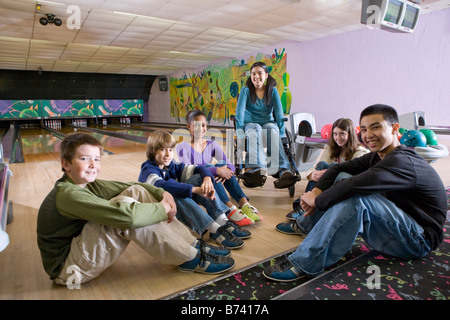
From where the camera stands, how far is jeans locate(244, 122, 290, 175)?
2586 mm

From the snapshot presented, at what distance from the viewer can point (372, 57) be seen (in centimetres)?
611

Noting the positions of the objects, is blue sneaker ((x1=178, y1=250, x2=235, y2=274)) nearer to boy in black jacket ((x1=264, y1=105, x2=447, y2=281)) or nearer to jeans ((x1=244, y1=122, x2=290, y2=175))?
boy in black jacket ((x1=264, y1=105, x2=447, y2=281))

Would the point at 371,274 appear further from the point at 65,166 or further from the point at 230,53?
the point at 230,53

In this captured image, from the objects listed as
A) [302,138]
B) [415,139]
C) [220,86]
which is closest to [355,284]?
[415,139]

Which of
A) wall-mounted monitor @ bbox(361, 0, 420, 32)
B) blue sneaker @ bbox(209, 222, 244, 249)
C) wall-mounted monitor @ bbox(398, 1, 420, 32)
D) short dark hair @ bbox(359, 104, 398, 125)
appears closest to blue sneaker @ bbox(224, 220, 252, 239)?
blue sneaker @ bbox(209, 222, 244, 249)

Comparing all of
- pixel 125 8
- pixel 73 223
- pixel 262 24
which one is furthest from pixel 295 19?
pixel 73 223

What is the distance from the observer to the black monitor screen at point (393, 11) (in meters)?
3.76

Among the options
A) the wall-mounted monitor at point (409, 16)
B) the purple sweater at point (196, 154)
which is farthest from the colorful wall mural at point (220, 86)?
the purple sweater at point (196, 154)

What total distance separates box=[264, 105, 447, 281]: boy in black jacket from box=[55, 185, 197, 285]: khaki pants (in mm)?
424

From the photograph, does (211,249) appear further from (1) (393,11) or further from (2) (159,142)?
(1) (393,11)

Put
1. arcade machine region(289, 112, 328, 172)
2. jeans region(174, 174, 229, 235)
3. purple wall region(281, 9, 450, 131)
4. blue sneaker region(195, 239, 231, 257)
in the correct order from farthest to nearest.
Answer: purple wall region(281, 9, 450, 131)
arcade machine region(289, 112, 328, 172)
jeans region(174, 174, 229, 235)
blue sneaker region(195, 239, 231, 257)

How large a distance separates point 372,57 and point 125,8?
4.56 metres

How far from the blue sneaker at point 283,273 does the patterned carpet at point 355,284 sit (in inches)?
0.8

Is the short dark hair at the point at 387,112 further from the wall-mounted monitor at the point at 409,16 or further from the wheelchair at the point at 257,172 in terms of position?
the wall-mounted monitor at the point at 409,16
